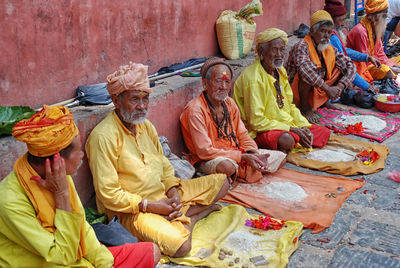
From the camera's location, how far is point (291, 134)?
6.07 m

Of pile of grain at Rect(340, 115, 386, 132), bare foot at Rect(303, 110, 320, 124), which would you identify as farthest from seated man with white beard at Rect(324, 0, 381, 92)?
bare foot at Rect(303, 110, 320, 124)

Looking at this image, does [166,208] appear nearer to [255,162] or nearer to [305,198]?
[255,162]

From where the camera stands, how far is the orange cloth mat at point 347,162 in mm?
5805

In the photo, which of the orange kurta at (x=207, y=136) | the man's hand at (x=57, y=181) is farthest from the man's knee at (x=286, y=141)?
the man's hand at (x=57, y=181)

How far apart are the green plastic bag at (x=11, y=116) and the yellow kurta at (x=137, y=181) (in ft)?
1.95

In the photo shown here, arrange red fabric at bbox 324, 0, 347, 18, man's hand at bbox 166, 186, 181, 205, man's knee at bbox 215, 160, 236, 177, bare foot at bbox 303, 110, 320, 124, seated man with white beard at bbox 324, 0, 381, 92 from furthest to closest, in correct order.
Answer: red fabric at bbox 324, 0, 347, 18, seated man with white beard at bbox 324, 0, 381, 92, bare foot at bbox 303, 110, 320, 124, man's knee at bbox 215, 160, 236, 177, man's hand at bbox 166, 186, 181, 205

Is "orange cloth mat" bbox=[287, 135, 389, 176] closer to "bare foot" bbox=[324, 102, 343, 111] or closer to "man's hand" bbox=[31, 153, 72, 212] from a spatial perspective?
"bare foot" bbox=[324, 102, 343, 111]

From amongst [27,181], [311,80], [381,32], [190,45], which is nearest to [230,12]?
[190,45]

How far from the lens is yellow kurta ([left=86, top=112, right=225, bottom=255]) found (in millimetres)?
3898

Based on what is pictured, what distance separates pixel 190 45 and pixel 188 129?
1871mm

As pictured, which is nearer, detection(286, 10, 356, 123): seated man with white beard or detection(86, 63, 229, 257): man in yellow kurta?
detection(86, 63, 229, 257): man in yellow kurta

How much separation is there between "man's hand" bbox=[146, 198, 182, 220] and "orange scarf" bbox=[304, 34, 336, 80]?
421cm

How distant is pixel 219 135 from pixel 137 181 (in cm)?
164

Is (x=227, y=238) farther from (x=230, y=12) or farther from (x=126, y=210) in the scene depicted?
(x=230, y=12)
